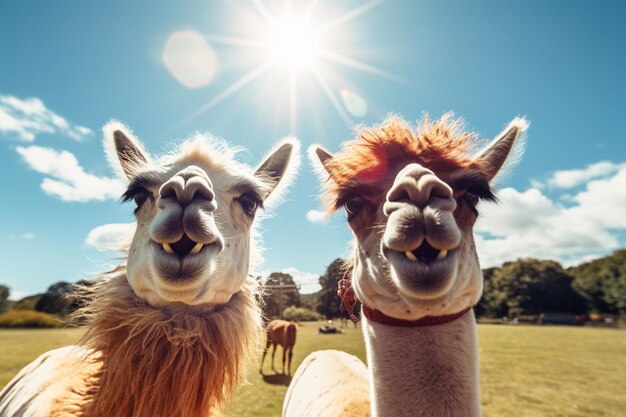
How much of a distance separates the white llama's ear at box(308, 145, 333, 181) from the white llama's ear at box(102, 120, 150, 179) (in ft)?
4.90

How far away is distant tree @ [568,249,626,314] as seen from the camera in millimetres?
68631

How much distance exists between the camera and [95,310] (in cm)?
241

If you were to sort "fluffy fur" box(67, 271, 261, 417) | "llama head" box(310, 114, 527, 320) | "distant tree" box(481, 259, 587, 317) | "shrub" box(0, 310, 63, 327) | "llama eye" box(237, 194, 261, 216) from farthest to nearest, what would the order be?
1. "distant tree" box(481, 259, 587, 317)
2. "shrub" box(0, 310, 63, 327)
3. "llama eye" box(237, 194, 261, 216)
4. "fluffy fur" box(67, 271, 261, 417)
5. "llama head" box(310, 114, 527, 320)

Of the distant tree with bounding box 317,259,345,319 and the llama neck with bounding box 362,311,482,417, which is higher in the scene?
the distant tree with bounding box 317,259,345,319

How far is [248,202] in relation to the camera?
8.95ft

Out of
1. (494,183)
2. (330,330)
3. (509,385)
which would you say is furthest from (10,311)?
(494,183)

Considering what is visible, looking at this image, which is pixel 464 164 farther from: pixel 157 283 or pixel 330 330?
pixel 330 330

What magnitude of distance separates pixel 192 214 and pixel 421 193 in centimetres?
121

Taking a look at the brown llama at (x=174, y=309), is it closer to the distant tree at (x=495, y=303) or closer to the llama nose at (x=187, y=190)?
the llama nose at (x=187, y=190)

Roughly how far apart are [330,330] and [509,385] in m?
25.2

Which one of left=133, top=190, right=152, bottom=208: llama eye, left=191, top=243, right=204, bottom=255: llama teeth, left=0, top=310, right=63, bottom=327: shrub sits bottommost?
left=0, top=310, right=63, bottom=327: shrub

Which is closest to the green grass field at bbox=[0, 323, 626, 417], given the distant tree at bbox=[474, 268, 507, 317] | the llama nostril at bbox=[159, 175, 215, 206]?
the llama nostril at bbox=[159, 175, 215, 206]

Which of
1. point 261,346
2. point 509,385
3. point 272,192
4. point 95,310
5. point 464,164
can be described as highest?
point 272,192

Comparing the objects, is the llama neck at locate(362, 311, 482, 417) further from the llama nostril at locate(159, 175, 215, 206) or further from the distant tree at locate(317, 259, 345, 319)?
the llama nostril at locate(159, 175, 215, 206)
